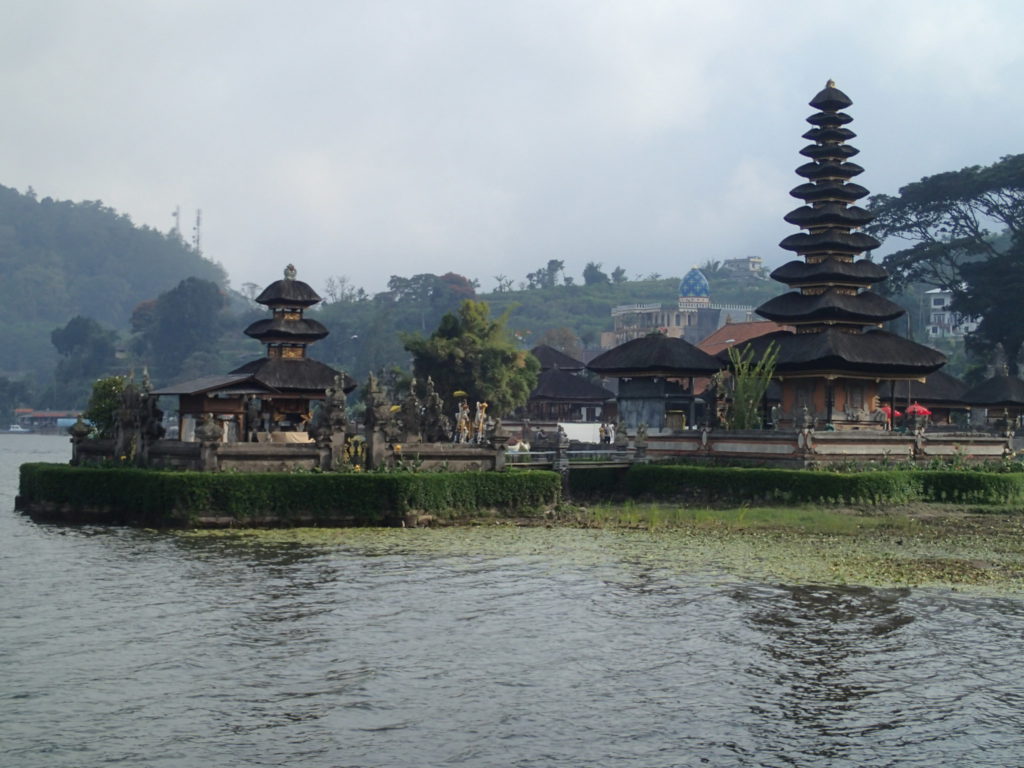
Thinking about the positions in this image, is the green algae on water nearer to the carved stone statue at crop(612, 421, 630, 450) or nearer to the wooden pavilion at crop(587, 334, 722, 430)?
the carved stone statue at crop(612, 421, 630, 450)

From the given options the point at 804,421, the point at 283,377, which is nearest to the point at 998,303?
the point at 804,421

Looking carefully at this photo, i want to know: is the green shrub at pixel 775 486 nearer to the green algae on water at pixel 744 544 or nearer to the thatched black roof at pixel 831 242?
the green algae on water at pixel 744 544

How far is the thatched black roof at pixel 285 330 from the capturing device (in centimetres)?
5741

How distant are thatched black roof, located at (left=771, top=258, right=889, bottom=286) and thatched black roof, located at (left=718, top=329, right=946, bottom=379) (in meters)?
2.78

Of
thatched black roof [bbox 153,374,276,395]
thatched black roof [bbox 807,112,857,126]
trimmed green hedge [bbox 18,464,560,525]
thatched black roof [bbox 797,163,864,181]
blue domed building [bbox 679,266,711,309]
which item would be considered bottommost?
trimmed green hedge [bbox 18,464,560,525]

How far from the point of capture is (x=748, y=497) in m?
44.0

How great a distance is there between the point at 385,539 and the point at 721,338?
6404 cm

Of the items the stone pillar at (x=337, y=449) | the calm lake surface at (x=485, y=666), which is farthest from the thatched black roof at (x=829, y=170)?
the calm lake surface at (x=485, y=666)

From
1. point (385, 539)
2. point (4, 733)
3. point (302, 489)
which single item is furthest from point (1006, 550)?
point (4, 733)

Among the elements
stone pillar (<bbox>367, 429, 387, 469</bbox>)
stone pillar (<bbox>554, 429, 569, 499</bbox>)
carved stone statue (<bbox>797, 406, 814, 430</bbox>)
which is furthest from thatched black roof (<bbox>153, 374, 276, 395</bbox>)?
carved stone statue (<bbox>797, 406, 814, 430</bbox>)

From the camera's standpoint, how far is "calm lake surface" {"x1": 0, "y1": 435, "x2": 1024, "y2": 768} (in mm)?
16109

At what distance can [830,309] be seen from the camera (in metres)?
56.4

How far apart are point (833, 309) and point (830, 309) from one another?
0.13 meters

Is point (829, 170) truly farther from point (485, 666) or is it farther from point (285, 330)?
point (485, 666)
